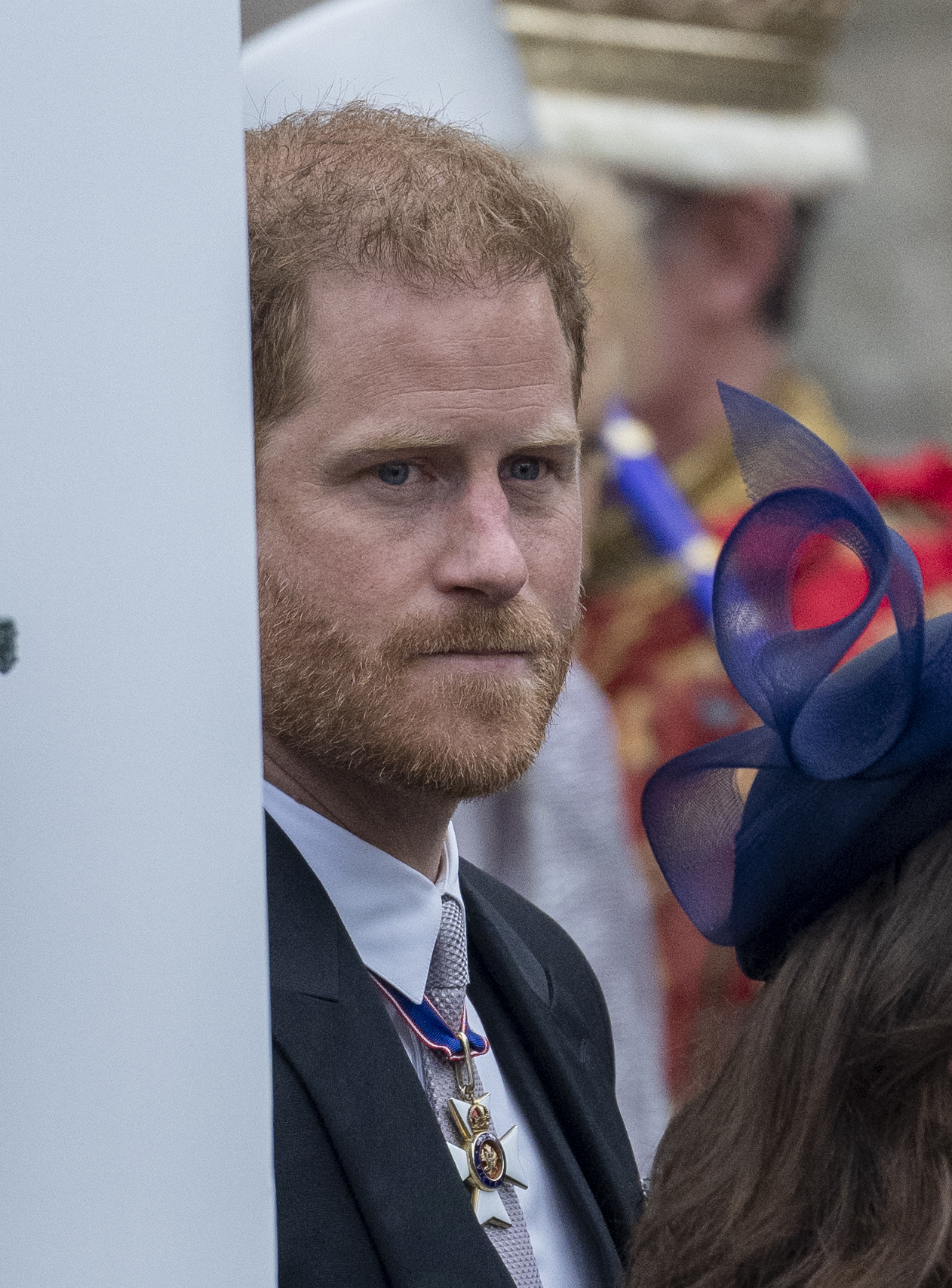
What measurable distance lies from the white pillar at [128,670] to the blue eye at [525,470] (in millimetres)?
294

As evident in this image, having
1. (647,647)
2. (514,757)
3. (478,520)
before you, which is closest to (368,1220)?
(514,757)

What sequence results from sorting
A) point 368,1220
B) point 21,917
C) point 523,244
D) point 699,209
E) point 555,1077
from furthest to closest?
point 699,209 → point 555,1077 → point 523,244 → point 368,1220 → point 21,917

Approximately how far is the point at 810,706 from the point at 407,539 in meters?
0.24

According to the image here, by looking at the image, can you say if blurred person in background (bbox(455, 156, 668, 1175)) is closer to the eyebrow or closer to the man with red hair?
the man with red hair

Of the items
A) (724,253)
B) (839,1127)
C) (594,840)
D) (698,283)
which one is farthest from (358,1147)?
(724,253)

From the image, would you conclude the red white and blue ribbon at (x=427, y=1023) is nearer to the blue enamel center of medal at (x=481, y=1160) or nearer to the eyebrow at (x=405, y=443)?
the blue enamel center of medal at (x=481, y=1160)

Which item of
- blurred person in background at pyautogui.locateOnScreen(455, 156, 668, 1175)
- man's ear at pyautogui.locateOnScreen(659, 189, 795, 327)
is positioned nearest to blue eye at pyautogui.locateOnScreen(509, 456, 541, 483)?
blurred person in background at pyautogui.locateOnScreen(455, 156, 668, 1175)

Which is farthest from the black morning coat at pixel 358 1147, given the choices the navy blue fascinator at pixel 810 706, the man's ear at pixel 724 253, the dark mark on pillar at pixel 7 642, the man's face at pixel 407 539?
the man's ear at pixel 724 253

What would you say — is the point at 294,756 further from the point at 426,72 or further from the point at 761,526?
the point at 426,72

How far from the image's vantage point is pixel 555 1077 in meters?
1.21

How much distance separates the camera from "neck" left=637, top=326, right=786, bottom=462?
315 centimetres

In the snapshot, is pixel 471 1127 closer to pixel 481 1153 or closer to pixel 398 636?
pixel 481 1153

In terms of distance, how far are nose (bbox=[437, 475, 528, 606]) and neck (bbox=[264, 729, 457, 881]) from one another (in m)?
0.14

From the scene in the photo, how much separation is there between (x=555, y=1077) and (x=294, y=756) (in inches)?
12.0
